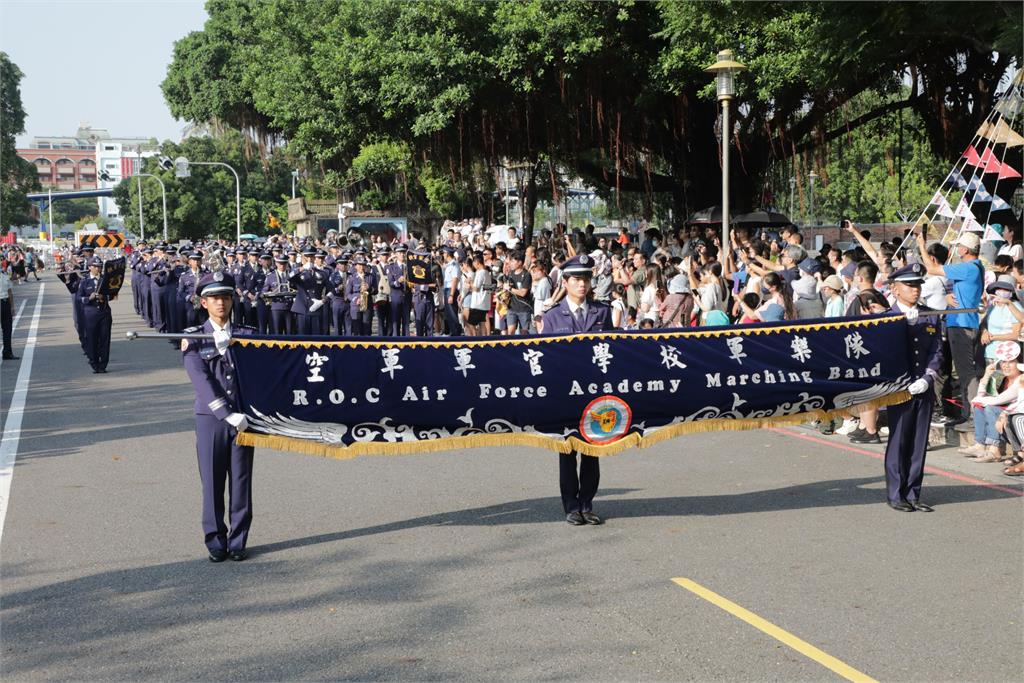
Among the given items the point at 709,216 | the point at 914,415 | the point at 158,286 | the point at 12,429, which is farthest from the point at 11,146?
the point at 914,415

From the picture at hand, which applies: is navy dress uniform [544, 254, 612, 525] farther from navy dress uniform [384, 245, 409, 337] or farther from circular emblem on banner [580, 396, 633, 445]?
navy dress uniform [384, 245, 409, 337]

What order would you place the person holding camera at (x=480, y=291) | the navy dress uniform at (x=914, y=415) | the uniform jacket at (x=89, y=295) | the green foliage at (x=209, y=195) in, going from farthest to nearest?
the green foliage at (x=209, y=195) → the person holding camera at (x=480, y=291) → the uniform jacket at (x=89, y=295) → the navy dress uniform at (x=914, y=415)

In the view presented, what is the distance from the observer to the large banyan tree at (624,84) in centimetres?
1969

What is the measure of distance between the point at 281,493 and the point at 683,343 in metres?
3.41

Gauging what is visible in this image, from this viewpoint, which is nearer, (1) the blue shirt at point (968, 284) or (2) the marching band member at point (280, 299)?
(1) the blue shirt at point (968, 284)

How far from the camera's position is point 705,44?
20.9 m

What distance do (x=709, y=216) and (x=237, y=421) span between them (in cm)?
1899

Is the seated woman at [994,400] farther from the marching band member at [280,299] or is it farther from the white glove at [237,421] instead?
the marching band member at [280,299]

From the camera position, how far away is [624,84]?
24.8 metres

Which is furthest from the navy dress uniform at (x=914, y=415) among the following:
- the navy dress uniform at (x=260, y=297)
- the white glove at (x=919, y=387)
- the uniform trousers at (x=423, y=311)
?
the navy dress uniform at (x=260, y=297)

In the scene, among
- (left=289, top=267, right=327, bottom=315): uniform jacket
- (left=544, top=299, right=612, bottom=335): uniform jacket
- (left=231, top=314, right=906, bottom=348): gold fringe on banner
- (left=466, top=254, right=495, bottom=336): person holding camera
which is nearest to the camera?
(left=231, top=314, right=906, bottom=348): gold fringe on banner

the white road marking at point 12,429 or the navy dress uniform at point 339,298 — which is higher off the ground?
the navy dress uniform at point 339,298

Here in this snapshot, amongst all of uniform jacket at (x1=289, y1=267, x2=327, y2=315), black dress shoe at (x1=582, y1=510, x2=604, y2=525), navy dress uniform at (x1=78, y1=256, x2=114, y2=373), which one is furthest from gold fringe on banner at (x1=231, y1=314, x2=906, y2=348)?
uniform jacket at (x1=289, y1=267, x2=327, y2=315)

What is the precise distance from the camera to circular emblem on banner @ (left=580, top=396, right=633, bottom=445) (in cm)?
786
